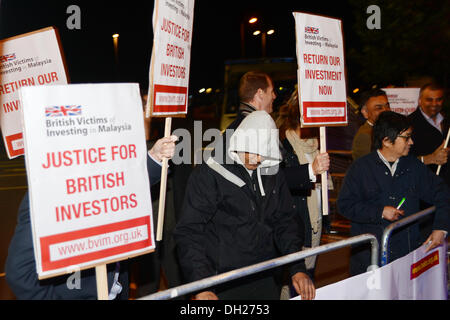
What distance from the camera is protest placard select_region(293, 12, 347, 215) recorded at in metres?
4.38

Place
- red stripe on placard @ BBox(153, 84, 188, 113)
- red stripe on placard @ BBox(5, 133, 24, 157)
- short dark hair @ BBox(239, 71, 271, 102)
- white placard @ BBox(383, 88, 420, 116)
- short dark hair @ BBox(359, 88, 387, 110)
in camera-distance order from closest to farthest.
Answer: red stripe on placard @ BBox(153, 84, 188, 113) → red stripe on placard @ BBox(5, 133, 24, 157) → short dark hair @ BBox(239, 71, 271, 102) → short dark hair @ BBox(359, 88, 387, 110) → white placard @ BBox(383, 88, 420, 116)

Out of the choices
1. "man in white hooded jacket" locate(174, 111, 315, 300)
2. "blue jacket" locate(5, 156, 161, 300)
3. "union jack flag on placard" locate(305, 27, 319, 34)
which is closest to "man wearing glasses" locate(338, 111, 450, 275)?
"union jack flag on placard" locate(305, 27, 319, 34)

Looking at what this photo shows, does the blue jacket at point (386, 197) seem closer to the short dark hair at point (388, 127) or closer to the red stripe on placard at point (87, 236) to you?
the short dark hair at point (388, 127)

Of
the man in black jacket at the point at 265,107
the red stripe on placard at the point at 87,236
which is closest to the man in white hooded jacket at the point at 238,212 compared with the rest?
the red stripe on placard at the point at 87,236

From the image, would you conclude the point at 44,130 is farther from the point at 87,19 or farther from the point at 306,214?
the point at 87,19

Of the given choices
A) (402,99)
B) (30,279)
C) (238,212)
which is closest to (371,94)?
(402,99)

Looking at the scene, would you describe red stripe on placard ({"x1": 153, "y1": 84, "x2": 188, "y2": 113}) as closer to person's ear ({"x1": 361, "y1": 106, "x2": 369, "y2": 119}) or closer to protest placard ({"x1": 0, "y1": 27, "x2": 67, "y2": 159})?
protest placard ({"x1": 0, "y1": 27, "x2": 67, "y2": 159})

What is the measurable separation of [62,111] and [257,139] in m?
1.31

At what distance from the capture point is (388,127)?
175 inches

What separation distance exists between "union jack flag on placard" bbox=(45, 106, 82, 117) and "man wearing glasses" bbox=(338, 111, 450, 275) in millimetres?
2596

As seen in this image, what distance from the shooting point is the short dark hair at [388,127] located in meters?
4.39

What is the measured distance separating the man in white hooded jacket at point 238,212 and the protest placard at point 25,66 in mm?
1610

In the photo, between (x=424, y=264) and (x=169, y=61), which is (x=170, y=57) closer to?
(x=169, y=61)

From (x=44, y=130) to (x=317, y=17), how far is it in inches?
113
